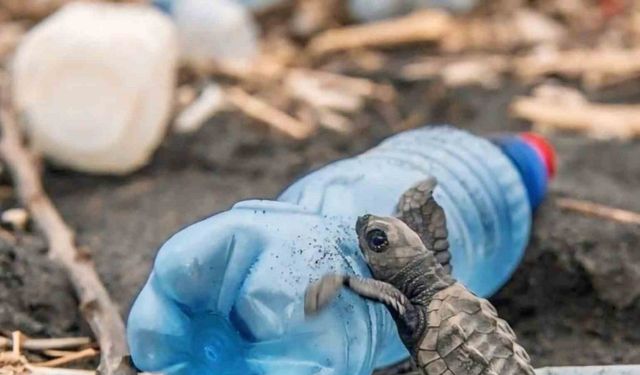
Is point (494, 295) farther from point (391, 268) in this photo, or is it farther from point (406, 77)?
point (406, 77)

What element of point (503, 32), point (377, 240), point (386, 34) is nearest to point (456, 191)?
point (377, 240)

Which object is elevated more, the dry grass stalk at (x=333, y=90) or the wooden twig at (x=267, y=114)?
the wooden twig at (x=267, y=114)

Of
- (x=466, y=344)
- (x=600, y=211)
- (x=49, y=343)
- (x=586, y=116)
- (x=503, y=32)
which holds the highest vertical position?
(x=466, y=344)

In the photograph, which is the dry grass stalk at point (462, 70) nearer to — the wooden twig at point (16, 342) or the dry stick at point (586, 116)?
the dry stick at point (586, 116)

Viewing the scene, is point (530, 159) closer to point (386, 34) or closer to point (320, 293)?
point (320, 293)

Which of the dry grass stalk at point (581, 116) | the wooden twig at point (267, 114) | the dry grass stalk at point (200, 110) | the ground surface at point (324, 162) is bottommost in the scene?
the dry grass stalk at point (581, 116)

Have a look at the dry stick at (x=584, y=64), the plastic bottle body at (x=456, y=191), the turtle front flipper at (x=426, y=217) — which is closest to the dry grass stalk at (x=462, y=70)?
the dry stick at (x=584, y=64)

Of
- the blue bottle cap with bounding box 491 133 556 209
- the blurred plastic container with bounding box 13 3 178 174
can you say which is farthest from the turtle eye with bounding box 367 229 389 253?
the blurred plastic container with bounding box 13 3 178 174
